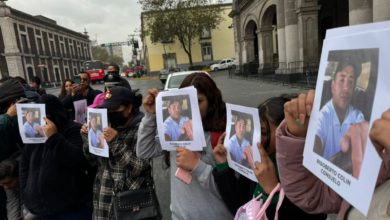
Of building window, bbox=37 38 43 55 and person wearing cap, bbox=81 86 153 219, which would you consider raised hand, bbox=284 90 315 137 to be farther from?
building window, bbox=37 38 43 55

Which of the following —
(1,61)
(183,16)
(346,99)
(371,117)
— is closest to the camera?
(371,117)

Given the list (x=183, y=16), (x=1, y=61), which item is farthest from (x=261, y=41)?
(x=1, y=61)

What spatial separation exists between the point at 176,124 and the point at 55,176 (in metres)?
1.35

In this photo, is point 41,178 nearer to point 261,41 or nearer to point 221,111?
point 221,111

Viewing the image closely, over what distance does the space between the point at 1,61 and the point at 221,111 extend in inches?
2182

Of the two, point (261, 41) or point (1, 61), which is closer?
point (261, 41)

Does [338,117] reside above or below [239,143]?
above

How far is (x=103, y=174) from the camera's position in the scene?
2.59 m

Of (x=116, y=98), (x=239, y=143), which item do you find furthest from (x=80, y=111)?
(x=239, y=143)

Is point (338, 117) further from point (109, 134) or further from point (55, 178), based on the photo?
point (55, 178)

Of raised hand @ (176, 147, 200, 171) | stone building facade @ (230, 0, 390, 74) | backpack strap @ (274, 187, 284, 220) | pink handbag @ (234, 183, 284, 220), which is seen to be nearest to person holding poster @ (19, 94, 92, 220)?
raised hand @ (176, 147, 200, 171)

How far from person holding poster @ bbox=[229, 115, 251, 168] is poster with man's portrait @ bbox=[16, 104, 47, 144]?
1888mm

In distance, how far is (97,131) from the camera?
2.58 meters

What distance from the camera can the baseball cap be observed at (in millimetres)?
2643
